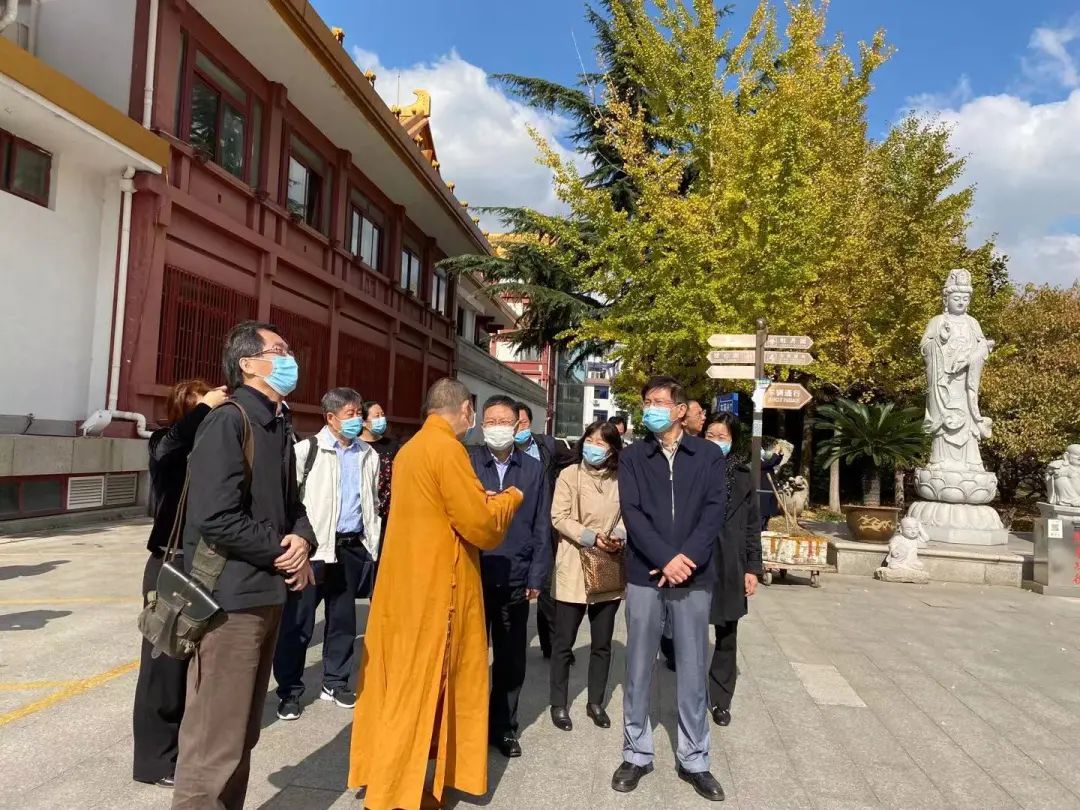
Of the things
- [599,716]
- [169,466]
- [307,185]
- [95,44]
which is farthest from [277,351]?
[307,185]

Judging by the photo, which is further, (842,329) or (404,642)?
(842,329)

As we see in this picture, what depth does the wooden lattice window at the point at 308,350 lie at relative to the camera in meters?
15.2

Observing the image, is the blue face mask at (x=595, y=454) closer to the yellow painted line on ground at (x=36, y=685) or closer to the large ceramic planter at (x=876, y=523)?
the yellow painted line on ground at (x=36, y=685)

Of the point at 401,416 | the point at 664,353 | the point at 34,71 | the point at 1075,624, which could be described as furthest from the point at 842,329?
the point at 34,71

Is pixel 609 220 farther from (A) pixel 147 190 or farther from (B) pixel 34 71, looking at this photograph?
(B) pixel 34 71

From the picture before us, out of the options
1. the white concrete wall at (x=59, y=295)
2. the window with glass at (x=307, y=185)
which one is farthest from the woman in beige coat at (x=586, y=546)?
the window with glass at (x=307, y=185)

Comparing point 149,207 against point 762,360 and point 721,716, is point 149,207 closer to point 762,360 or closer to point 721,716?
point 762,360

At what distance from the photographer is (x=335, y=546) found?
→ 4473 millimetres

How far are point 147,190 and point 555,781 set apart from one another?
10.2m

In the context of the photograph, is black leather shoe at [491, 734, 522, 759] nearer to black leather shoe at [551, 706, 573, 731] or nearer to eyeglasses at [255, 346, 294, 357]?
black leather shoe at [551, 706, 573, 731]

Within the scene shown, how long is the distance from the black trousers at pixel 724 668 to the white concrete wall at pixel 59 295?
30.4 ft

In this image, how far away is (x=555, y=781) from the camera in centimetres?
353

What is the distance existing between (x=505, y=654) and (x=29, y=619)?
159 inches

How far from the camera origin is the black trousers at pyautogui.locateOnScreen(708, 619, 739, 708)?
4.51 m
